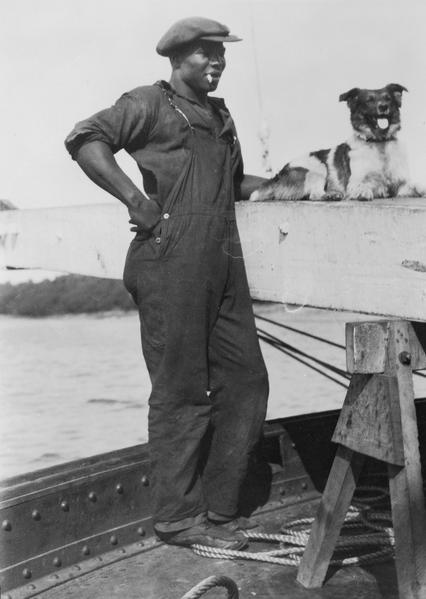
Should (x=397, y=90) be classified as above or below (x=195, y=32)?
below

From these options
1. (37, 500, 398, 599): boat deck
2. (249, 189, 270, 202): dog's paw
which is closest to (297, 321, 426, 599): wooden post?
(37, 500, 398, 599): boat deck

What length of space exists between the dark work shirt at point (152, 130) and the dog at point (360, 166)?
0.36 m

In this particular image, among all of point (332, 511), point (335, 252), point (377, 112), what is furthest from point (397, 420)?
point (377, 112)

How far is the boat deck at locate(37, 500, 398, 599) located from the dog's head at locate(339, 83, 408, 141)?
190cm

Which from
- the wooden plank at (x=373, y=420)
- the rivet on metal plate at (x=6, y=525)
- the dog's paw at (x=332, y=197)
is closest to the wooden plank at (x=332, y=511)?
the wooden plank at (x=373, y=420)

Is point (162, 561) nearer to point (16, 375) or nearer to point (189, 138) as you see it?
point (189, 138)

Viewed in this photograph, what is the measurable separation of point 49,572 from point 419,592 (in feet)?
4.80

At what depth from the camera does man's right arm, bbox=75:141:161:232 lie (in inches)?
139

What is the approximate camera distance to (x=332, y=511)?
3201mm

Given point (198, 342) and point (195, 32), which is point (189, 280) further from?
point (195, 32)

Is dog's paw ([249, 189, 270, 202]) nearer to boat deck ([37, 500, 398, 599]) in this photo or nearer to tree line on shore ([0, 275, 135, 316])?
boat deck ([37, 500, 398, 599])

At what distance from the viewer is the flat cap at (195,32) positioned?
3.74 meters

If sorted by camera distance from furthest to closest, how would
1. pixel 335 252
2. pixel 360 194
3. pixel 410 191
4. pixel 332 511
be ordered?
pixel 410 191, pixel 360 194, pixel 332 511, pixel 335 252

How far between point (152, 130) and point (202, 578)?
168cm
